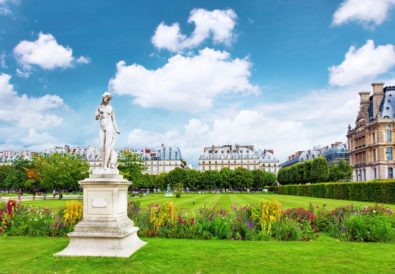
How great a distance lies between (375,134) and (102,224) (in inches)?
2961

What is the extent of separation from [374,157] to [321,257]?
75.4 metres

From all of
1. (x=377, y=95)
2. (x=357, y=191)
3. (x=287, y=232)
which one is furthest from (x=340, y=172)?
(x=287, y=232)

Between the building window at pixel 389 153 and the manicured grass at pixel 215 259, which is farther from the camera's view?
the building window at pixel 389 153

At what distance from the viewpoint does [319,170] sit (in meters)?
67.4

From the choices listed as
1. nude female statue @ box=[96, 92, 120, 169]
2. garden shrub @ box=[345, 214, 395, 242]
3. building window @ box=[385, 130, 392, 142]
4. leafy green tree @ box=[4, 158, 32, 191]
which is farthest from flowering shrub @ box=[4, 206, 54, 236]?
building window @ box=[385, 130, 392, 142]

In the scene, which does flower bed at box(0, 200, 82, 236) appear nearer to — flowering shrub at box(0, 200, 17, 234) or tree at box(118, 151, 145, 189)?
flowering shrub at box(0, 200, 17, 234)

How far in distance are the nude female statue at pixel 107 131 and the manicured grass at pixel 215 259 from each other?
7.45ft

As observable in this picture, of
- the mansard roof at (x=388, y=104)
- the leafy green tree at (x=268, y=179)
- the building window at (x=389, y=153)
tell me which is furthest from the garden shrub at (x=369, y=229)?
the leafy green tree at (x=268, y=179)

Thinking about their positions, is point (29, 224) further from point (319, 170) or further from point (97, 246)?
point (319, 170)

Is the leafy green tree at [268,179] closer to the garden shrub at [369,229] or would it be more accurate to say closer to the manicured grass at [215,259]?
the garden shrub at [369,229]

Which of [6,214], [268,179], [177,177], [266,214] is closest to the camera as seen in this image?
[266,214]

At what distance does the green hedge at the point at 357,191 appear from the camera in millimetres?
32372

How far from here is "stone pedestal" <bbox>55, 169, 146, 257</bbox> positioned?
8375mm

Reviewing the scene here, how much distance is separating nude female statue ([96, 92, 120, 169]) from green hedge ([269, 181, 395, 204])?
2902cm
